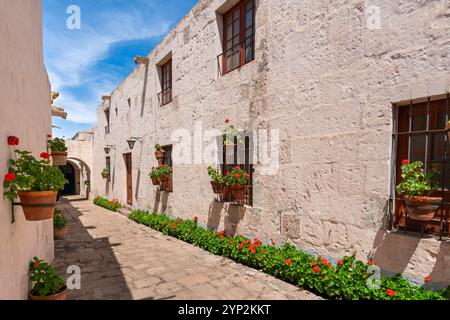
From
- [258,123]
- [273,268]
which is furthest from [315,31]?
[273,268]

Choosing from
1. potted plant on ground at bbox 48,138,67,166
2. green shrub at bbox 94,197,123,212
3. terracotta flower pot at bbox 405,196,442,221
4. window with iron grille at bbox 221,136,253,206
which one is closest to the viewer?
terracotta flower pot at bbox 405,196,442,221

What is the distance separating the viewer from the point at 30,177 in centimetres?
188

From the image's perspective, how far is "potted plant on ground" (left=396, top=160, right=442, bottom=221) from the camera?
97.8 inches

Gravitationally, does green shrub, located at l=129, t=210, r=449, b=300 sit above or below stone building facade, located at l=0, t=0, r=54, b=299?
below

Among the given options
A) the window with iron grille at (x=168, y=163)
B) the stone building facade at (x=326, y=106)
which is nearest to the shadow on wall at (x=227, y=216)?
the stone building facade at (x=326, y=106)

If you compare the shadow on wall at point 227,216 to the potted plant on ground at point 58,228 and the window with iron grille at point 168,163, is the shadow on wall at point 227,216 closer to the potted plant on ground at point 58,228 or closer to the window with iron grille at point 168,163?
the window with iron grille at point 168,163

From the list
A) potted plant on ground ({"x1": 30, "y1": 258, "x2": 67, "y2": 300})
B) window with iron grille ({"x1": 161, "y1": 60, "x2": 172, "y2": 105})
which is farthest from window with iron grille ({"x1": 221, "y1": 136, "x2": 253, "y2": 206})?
window with iron grille ({"x1": 161, "y1": 60, "x2": 172, "y2": 105})

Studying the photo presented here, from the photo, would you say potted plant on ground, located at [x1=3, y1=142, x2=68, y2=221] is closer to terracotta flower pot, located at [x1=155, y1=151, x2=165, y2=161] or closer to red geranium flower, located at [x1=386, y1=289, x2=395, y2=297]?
red geranium flower, located at [x1=386, y1=289, x2=395, y2=297]

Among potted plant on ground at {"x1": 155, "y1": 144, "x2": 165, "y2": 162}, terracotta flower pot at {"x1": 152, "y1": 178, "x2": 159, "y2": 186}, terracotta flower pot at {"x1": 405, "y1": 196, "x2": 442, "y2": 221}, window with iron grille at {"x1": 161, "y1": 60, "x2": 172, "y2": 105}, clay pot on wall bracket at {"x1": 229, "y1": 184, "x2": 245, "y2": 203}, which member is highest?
window with iron grille at {"x1": 161, "y1": 60, "x2": 172, "y2": 105}

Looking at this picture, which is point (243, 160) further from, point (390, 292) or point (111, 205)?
point (111, 205)

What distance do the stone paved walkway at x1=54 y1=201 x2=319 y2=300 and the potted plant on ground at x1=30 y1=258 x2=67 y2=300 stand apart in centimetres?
68

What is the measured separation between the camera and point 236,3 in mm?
5129

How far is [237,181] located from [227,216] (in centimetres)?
104

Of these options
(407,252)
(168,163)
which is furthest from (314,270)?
(168,163)
